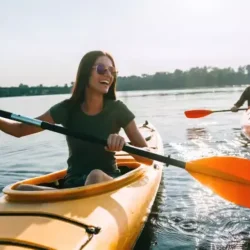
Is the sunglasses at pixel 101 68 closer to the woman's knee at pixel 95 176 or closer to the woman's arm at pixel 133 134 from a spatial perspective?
the woman's arm at pixel 133 134

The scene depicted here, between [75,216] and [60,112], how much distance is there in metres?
1.29

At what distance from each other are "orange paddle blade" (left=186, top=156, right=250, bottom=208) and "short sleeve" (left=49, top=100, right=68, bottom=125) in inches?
54.2

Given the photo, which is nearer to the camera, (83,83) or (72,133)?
(72,133)

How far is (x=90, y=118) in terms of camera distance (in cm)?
390

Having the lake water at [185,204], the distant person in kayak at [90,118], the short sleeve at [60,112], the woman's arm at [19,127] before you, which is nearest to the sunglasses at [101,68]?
the distant person in kayak at [90,118]

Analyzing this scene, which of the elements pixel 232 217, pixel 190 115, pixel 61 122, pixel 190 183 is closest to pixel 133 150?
pixel 61 122

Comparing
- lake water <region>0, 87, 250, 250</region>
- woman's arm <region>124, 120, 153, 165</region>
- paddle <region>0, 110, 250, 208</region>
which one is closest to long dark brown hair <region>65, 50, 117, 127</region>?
woman's arm <region>124, 120, 153, 165</region>

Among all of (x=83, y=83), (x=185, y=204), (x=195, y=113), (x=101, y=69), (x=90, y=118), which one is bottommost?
(x=185, y=204)

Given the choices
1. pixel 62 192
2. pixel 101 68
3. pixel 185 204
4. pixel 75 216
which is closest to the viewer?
pixel 75 216

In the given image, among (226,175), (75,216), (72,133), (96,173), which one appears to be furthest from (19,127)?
(226,175)

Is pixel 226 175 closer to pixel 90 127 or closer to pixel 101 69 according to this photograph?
pixel 90 127

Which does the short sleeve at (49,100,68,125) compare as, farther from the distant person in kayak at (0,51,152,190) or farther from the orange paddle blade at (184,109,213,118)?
the orange paddle blade at (184,109,213,118)

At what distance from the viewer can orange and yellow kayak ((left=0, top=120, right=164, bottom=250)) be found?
2609mm

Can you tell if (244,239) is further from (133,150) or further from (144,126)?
(144,126)
